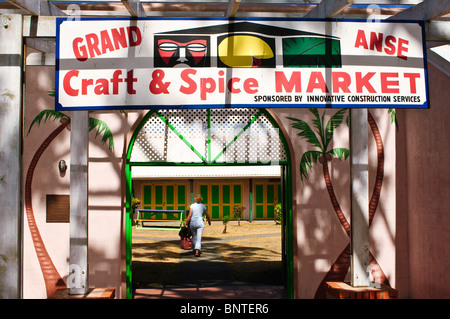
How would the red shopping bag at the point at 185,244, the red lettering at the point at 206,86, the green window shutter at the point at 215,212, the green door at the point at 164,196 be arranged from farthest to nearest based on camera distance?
the green door at the point at 164,196 → the green window shutter at the point at 215,212 → the red shopping bag at the point at 185,244 → the red lettering at the point at 206,86

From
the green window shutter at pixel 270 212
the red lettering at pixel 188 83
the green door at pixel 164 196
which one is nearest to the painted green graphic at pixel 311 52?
the red lettering at pixel 188 83

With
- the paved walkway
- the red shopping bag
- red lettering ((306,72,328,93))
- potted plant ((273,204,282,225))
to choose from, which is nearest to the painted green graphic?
red lettering ((306,72,328,93))

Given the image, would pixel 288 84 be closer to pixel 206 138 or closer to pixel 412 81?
pixel 412 81

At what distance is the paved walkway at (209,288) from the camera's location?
27.7ft

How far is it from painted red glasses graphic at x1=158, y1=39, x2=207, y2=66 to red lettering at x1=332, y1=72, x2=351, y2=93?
4.32ft

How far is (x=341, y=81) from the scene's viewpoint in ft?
15.3

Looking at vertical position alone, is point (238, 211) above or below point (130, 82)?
below

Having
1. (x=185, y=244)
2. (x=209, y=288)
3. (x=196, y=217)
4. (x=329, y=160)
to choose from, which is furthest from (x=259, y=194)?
(x=329, y=160)

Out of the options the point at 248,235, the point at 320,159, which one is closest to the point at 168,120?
the point at 320,159

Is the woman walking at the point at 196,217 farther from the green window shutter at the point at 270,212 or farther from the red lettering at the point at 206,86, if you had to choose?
the green window shutter at the point at 270,212

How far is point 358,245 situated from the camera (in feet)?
16.5

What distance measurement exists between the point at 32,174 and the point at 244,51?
186 inches

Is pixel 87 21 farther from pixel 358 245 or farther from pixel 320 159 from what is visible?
pixel 320 159

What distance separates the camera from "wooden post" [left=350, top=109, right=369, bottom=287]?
16.5 feet
